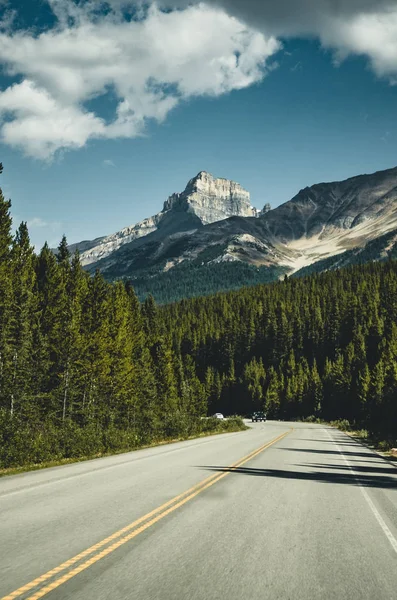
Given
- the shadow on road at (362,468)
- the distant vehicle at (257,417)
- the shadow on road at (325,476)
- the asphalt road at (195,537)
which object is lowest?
the distant vehicle at (257,417)

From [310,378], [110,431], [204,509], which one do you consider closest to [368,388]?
[310,378]

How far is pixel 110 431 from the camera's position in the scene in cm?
2544

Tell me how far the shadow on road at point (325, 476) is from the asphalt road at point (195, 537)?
10cm

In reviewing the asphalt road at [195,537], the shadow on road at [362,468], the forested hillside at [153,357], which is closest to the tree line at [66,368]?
the forested hillside at [153,357]

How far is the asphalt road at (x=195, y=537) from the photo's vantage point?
5.50 m

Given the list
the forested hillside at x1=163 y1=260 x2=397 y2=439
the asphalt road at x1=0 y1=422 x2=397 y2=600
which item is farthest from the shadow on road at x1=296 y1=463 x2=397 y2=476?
the forested hillside at x1=163 y1=260 x2=397 y2=439

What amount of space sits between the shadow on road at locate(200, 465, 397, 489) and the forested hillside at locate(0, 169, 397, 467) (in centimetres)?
768

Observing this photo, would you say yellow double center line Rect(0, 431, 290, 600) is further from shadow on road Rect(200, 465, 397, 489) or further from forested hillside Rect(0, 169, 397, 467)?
forested hillside Rect(0, 169, 397, 467)

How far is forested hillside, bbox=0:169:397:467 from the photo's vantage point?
3431 cm

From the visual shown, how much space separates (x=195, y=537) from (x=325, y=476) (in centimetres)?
948

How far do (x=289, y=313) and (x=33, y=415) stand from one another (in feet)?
393

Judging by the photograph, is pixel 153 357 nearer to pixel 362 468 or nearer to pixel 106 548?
pixel 362 468

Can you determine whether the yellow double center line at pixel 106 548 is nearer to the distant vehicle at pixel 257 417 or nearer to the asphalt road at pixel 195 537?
the asphalt road at pixel 195 537

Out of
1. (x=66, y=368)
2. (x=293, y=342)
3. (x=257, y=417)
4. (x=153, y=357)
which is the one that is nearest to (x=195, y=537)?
(x=66, y=368)
